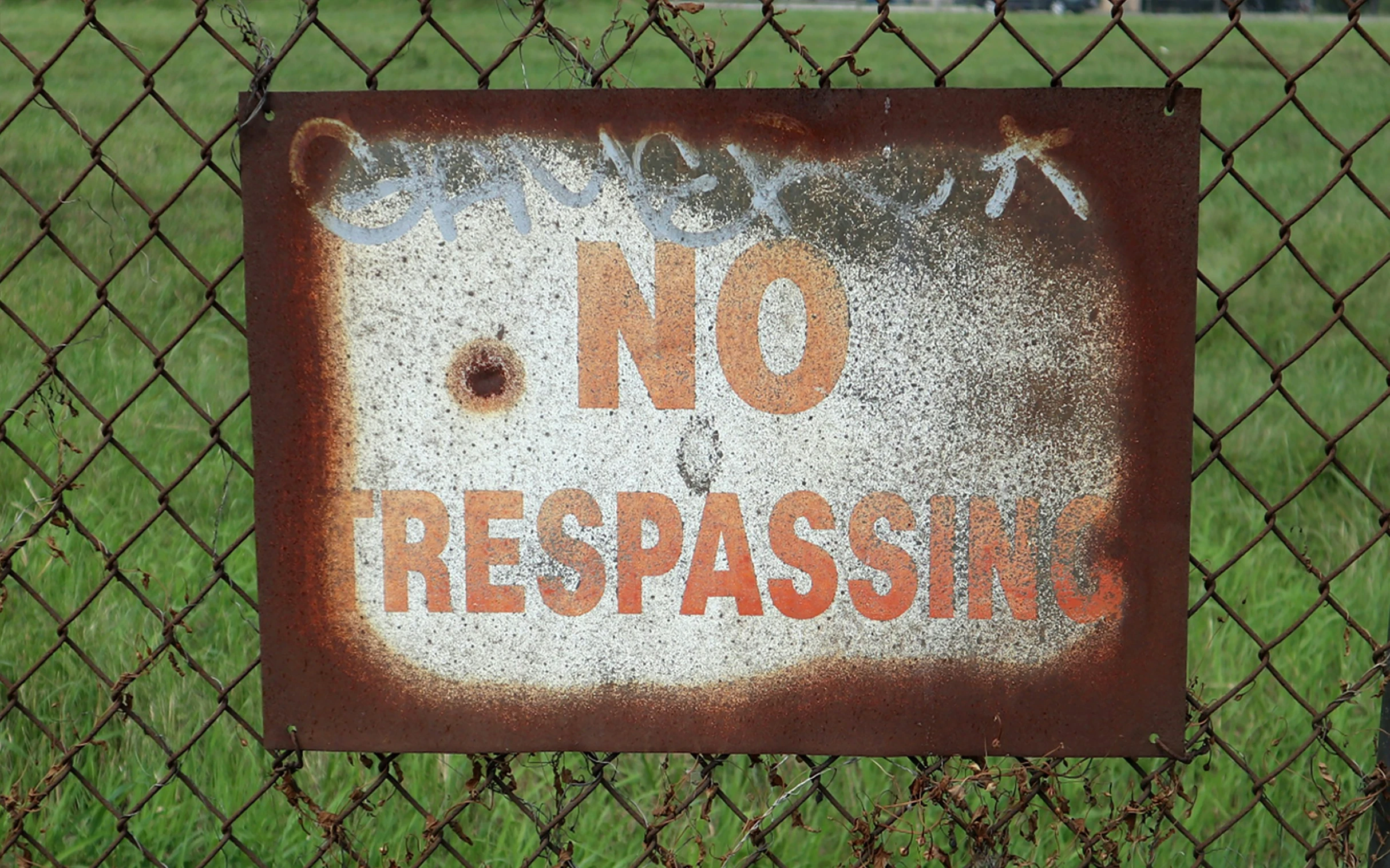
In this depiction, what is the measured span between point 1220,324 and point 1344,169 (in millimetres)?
3140

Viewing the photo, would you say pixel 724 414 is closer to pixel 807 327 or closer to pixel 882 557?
pixel 807 327

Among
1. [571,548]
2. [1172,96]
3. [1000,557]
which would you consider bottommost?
[571,548]

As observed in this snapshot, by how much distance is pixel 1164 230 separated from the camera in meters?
1.31

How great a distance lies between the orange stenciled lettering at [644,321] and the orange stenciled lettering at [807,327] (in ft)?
0.14

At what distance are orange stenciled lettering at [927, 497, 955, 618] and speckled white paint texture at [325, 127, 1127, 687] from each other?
0.01 m

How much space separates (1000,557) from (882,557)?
0.13 metres

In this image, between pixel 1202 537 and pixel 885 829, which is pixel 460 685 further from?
pixel 1202 537

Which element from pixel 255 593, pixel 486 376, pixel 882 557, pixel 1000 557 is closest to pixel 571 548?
pixel 486 376

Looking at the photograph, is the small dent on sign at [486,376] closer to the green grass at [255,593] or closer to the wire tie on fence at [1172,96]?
the green grass at [255,593]

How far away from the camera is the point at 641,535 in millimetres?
1340

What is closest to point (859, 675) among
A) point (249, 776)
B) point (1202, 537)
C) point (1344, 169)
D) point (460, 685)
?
point (460, 685)

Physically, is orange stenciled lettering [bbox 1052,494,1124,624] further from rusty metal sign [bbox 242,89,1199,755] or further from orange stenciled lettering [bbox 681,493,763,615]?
orange stenciled lettering [bbox 681,493,763,615]

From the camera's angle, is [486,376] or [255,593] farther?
[255,593]

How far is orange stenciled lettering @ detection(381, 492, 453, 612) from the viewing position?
53.0 inches
